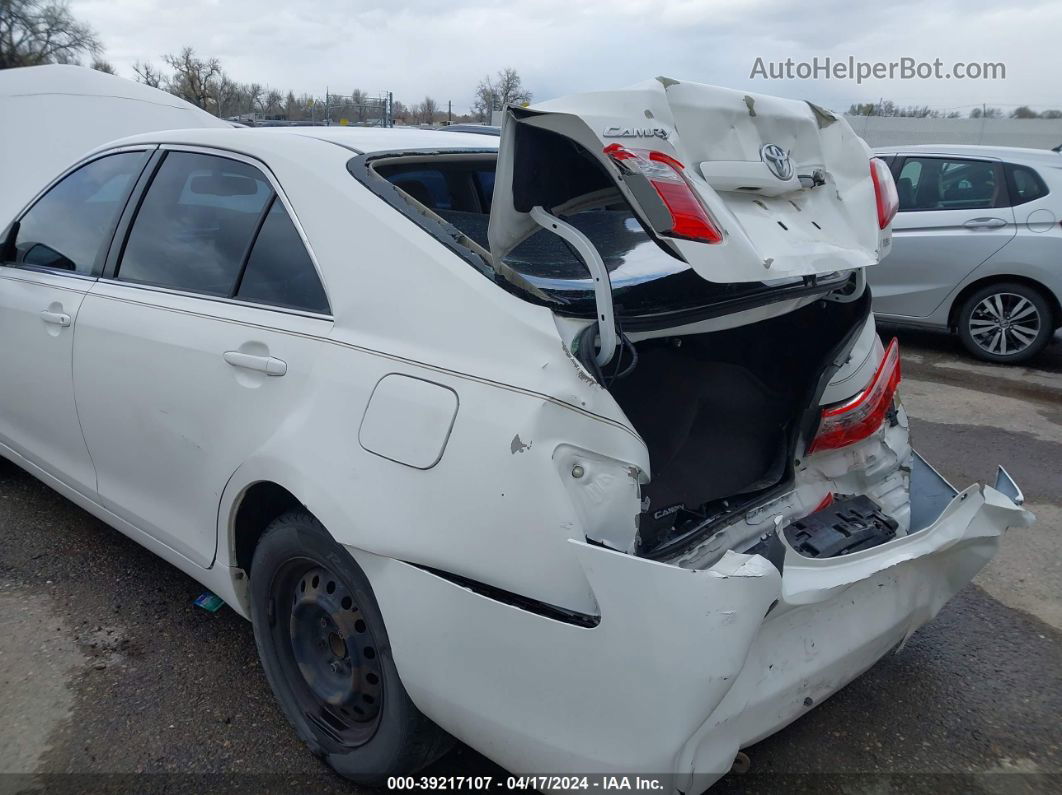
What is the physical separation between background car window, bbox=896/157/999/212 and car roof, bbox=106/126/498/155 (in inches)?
202

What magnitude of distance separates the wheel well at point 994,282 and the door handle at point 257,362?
20.8 ft

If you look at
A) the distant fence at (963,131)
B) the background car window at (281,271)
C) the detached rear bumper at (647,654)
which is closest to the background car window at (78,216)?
the background car window at (281,271)

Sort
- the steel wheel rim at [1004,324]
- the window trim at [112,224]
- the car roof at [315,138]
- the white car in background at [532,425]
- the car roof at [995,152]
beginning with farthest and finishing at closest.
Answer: the car roof at [995,152] < the steel wheel rim at [1004,324] < the window trim at [112,224] < the car roof at [315,138] < the white car in background at [532,425]

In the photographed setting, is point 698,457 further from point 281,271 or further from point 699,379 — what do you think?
point 281,271

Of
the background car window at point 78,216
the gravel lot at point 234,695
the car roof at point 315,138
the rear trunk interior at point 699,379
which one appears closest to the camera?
the rear trunk interior at point 699,379

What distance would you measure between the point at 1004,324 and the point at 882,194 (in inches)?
207

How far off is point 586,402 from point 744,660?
22.7 inches

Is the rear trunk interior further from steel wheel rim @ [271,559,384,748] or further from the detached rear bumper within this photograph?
steel wheel rim @ [271,559,384,748]

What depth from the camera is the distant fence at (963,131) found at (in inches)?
1091

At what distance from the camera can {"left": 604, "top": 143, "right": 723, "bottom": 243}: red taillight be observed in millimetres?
1696

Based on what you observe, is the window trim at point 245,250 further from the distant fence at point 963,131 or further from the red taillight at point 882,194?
the distant fence at point 963,131

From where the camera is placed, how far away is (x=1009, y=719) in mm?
2484

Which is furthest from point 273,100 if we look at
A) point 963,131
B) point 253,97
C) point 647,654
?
point 647,654

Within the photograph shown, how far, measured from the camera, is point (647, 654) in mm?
1530
